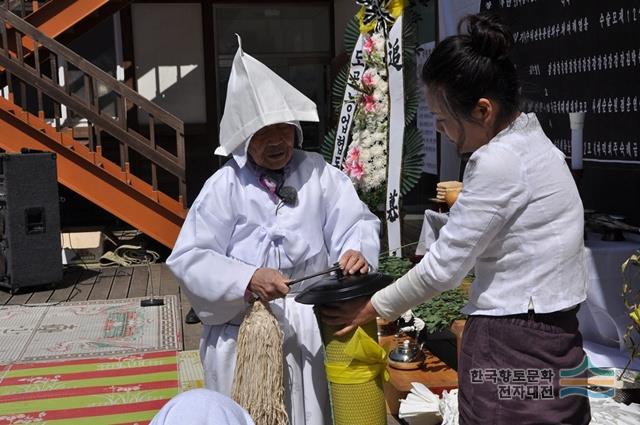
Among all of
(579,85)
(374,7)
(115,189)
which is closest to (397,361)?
(579,85)

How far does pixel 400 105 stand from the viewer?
4645 millimetres

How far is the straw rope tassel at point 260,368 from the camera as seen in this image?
221 centimetres

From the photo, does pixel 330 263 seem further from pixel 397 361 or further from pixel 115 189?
pixel 115 189

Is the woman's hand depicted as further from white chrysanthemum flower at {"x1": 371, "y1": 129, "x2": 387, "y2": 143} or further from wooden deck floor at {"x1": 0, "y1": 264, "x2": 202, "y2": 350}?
wooden deck floor at {"x1": 0, "y1": 264, "x2": 202, "y2": 350}

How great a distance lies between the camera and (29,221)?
21.4ft

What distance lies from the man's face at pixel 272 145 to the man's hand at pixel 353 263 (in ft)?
1.31

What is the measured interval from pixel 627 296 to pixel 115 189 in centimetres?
550

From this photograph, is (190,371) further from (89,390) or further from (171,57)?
(171,57)

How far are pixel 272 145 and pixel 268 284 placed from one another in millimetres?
478

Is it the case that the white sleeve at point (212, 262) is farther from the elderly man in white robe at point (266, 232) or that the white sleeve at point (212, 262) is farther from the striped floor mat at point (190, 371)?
the striped floor mat at point (190, 371)

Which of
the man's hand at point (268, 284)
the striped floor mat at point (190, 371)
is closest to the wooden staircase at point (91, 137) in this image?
the striped floor mat at point (190, 371)

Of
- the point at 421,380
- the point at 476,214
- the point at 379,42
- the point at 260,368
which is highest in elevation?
the point at 379,42

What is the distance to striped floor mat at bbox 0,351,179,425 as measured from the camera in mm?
3762

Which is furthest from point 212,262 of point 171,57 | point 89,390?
point 171,57
